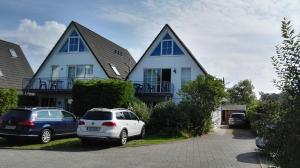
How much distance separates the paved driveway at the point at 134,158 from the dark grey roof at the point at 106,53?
58.2 feet

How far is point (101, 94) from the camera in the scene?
25625mm

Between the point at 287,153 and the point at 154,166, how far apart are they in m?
7.18

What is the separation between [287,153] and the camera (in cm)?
465

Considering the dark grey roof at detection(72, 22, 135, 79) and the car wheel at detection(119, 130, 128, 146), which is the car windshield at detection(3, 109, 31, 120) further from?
the dark grey roof at detection(72, 22, 135, 79)

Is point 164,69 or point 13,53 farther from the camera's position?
point 13,53

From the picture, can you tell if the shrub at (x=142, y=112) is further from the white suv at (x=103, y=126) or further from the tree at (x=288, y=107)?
the tree at (x=288, y=107)

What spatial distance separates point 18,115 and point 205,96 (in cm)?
1290

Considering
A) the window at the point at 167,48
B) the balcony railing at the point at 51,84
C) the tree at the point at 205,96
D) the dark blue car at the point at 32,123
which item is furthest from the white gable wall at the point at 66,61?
the dark blue car at the point at 32,123

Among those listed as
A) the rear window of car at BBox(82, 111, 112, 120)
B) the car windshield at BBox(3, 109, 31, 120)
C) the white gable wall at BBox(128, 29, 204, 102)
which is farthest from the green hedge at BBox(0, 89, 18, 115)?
the rear window of car at BBox(82, 111, 112, 120)

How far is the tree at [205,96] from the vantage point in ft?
79.4

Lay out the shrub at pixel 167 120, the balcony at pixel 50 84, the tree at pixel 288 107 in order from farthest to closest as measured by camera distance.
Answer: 1. the balcony at pixel 50 84
2. the shrub at pixel 167 120
3. the tree at pixel 288 107

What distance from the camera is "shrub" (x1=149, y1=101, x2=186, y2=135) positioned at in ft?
71.4

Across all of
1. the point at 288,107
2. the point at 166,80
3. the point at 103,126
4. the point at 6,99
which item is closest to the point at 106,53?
the point at 166,80

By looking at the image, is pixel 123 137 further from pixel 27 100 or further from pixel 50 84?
pixel 27 100
